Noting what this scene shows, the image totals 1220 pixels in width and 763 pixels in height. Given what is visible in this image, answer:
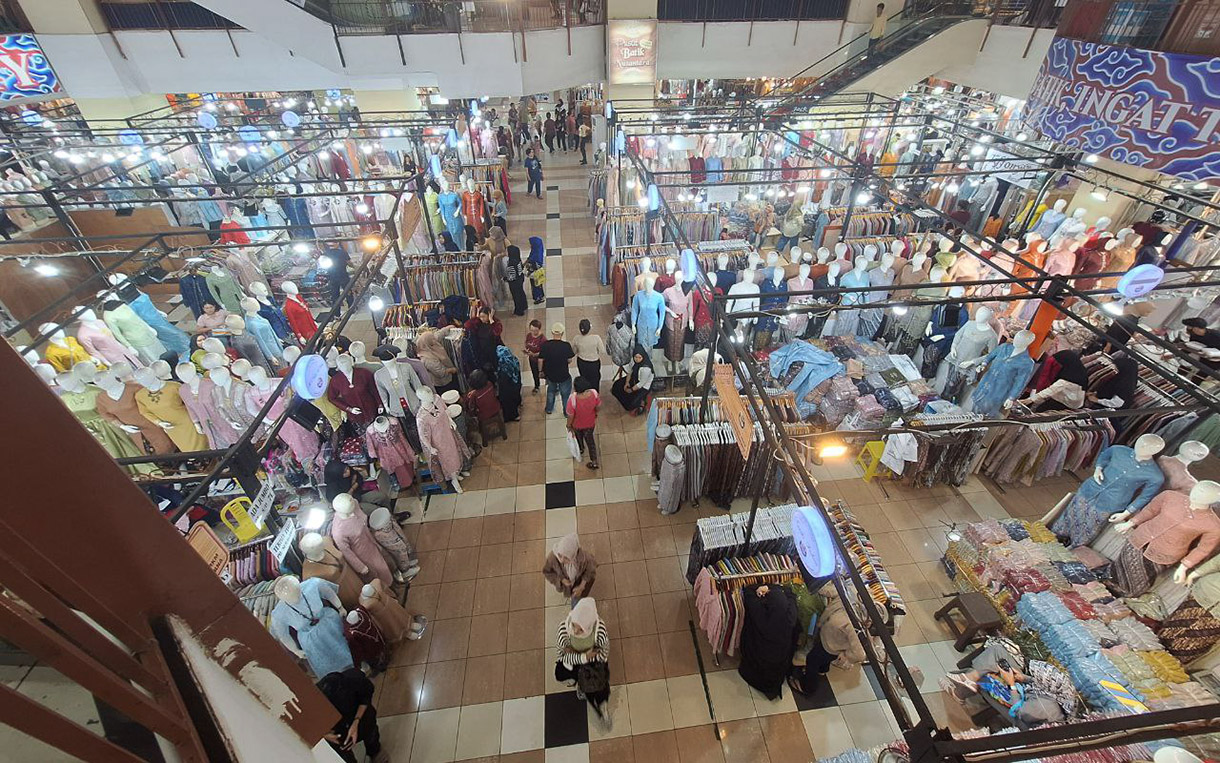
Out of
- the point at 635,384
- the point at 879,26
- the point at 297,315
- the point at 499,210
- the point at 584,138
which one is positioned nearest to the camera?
the point at 635,384

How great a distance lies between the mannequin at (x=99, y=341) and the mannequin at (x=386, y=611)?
5531 millimetres

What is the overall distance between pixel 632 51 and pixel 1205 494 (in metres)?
16.4

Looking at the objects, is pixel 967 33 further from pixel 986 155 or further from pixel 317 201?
pixel 317 201

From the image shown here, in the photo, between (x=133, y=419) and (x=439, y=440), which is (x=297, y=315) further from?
(x=439, y=440)

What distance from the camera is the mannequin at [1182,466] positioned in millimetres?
5066

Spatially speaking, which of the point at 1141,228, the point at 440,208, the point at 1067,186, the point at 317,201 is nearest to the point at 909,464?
the point at 1141,228

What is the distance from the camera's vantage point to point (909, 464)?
23.0 ft

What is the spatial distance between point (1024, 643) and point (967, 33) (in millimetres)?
16706

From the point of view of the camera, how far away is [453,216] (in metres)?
11.5

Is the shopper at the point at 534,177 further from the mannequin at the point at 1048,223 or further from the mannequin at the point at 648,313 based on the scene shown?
the mannequin at the point at 1048,223

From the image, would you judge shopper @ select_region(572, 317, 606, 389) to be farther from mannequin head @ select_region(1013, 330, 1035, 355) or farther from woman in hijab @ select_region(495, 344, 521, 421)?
mannequin head @ select_region(1013, 330, 1035, 355)

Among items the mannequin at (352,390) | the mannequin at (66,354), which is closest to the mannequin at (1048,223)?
the mannequin at (352,390)

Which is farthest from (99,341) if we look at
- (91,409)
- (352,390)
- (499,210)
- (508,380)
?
(499,210)

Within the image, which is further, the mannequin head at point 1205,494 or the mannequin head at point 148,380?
the mannequin head at point 148,380
